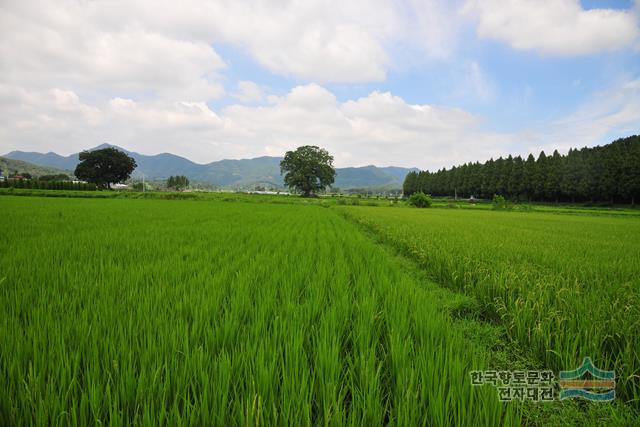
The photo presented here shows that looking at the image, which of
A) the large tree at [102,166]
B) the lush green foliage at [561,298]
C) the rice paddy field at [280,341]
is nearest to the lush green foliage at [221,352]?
the rice paddy field at [280,341]

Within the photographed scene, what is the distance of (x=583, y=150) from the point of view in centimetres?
5925

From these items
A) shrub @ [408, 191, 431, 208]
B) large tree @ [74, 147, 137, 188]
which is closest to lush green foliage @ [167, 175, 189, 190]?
large tree @ [74, 147, 137, 188]

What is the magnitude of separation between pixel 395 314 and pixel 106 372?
8.01 ft

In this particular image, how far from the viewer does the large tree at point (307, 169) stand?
71.8 m

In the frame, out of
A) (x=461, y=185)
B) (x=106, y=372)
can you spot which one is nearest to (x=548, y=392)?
(x=106, y=372)

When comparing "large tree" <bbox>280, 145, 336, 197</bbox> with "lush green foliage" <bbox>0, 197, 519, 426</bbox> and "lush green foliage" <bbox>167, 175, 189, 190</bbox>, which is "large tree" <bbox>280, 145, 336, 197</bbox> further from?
"lush green foliage" <bbox>167, 175, 189, 190</bbox>

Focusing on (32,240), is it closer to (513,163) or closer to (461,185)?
(513,163)

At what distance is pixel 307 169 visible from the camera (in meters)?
71.8

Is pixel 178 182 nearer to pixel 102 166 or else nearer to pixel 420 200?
pixel 102 166

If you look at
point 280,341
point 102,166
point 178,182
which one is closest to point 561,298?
point 280,341

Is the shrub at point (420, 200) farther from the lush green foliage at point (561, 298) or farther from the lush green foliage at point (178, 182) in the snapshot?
the lush green foliage at point (178, 182)

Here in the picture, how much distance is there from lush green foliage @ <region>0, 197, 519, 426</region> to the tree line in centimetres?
6408

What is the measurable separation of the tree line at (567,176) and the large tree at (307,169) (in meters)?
39.4

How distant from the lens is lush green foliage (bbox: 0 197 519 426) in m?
1.47
